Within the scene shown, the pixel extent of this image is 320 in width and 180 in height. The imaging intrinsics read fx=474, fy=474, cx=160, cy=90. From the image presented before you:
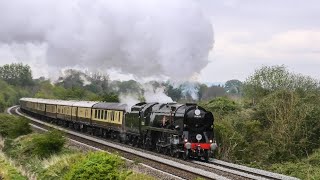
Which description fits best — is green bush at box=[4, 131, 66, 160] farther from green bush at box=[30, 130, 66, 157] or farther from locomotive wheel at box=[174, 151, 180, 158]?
locomotive wheel at box=[174, 151, 180, 158]

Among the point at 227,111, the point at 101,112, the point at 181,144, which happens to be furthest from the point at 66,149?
the point at 227,111

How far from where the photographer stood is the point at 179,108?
2391 centimetres

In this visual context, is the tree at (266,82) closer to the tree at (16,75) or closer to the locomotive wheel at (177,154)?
the locomotive wheel at (177,154)

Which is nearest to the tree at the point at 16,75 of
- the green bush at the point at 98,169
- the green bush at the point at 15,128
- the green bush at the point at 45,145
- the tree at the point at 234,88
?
the tree at the point at 234,88

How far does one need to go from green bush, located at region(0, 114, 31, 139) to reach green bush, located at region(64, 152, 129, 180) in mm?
24457

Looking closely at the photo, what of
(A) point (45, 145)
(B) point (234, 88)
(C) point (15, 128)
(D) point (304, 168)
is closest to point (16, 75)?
(B) point (234, 88)

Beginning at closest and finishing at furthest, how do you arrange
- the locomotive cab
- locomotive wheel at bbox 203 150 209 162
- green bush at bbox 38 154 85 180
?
green bush at bbox 38 154 85 180 → the locomotive cab → locomotive wheel at bbox 203 150 209 162

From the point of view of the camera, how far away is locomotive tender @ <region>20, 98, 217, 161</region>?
75.9 ft

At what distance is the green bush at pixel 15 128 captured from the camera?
128 feet

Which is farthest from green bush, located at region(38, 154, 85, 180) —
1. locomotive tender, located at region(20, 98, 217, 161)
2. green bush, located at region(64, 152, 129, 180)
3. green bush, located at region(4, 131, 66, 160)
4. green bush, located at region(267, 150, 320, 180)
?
green bush, located at region(267, 150, 320, 180)

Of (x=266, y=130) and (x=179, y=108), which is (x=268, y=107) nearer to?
(x=266, y=130)

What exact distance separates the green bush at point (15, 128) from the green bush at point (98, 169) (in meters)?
24.5

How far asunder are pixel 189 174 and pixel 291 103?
39.2 ft

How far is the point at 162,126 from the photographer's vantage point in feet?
82.1
